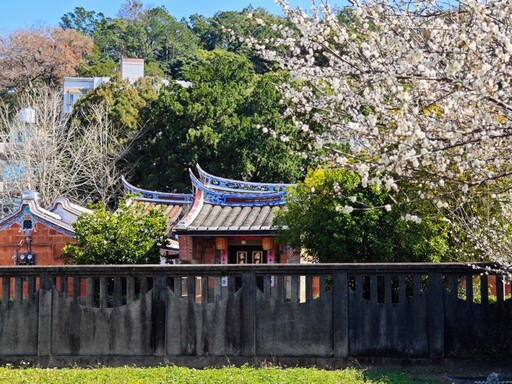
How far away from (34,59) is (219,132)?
19.1 metres

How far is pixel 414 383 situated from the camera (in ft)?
30.8

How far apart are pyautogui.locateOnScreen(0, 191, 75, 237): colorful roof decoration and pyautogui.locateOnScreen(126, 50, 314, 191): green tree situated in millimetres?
12965

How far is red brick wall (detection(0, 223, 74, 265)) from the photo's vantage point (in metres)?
19.9

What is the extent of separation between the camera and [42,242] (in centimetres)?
2000

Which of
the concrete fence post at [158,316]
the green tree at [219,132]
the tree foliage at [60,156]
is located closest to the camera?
the concrete fence post at [158,316]

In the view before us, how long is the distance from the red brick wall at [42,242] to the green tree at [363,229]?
24.9 feet

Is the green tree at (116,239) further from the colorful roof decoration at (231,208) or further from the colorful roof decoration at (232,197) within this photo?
the colorful roof decoration at (232,197)

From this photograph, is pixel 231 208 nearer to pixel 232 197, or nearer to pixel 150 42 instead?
pixel 232 197

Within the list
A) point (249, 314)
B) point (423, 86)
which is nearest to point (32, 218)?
point (249, 314)

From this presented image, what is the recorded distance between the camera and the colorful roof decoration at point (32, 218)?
1983 centimetres

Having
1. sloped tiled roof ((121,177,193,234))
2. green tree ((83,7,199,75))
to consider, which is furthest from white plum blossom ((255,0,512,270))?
green tree ((83,7,199,75))

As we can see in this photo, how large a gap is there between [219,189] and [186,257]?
5.93 ft

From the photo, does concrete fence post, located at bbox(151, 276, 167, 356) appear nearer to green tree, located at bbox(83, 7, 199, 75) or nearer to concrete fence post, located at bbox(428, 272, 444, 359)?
concrete fence post, located at bbox(428, 272, 444, 359)

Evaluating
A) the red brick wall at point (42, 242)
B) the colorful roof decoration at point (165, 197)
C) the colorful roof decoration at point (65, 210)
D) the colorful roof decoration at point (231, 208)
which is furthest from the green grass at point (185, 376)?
the colorful roof decoration at point (165, 197)
